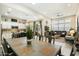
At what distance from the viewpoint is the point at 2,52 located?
8.50ft

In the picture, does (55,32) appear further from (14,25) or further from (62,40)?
Result: (14,25)

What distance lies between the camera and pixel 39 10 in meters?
2.60

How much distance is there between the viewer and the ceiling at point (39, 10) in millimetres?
2531

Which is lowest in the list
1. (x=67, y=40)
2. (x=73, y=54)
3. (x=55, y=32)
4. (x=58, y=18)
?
(x=73, y=54)

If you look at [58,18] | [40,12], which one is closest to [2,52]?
[40,12]

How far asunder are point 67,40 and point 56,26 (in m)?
0.35

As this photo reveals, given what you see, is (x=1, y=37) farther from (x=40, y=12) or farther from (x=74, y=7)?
(x=74, y=7)

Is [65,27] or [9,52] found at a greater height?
[65,27]

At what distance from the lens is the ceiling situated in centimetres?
253

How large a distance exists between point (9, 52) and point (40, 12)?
989 millimetres

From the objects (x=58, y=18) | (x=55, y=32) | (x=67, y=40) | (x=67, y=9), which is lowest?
(x=67, y=40)

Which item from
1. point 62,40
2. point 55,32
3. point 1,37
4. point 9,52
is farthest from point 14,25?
point 62,40

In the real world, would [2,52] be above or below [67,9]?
below

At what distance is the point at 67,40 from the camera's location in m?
2.57
